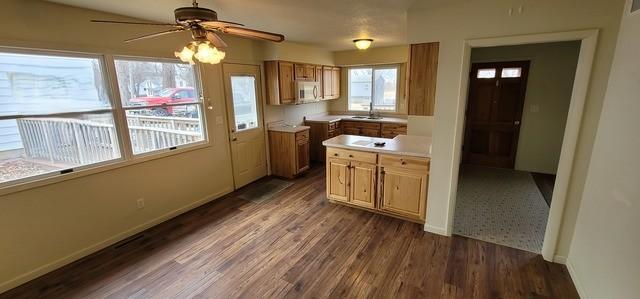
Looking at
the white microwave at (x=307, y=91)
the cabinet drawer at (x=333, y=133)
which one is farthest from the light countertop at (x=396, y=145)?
the cabinet drawer at (x=333, y=133)

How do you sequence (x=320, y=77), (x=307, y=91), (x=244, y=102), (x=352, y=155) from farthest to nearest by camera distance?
1. (x=320, y=77)
2. (x=307, y=91)
3. (x=244, y=102)
4. (x=352, y=155)

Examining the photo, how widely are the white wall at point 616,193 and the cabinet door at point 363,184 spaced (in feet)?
6.38

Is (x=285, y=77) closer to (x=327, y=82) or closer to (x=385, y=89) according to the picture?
(x=327, y=82)

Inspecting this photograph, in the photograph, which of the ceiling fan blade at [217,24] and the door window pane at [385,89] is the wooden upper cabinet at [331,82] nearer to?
the door window pane at [385,89]

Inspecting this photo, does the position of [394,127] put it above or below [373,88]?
below

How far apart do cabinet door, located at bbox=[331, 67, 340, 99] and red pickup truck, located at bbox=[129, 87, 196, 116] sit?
11.1 ft

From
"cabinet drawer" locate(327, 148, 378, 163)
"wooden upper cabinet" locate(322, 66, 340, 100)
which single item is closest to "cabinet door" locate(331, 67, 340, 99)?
"wooden upper cabinet" locate(322, 66, 340, 100)

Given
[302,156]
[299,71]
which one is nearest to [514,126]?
[302,156]

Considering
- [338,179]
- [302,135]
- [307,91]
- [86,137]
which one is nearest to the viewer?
[86,137]

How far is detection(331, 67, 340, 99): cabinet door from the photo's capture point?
20.5 ft

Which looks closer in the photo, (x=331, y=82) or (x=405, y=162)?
(x=405, y=162)

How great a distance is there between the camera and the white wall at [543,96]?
4355mm

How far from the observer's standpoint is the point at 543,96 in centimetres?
459

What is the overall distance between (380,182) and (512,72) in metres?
3.51
